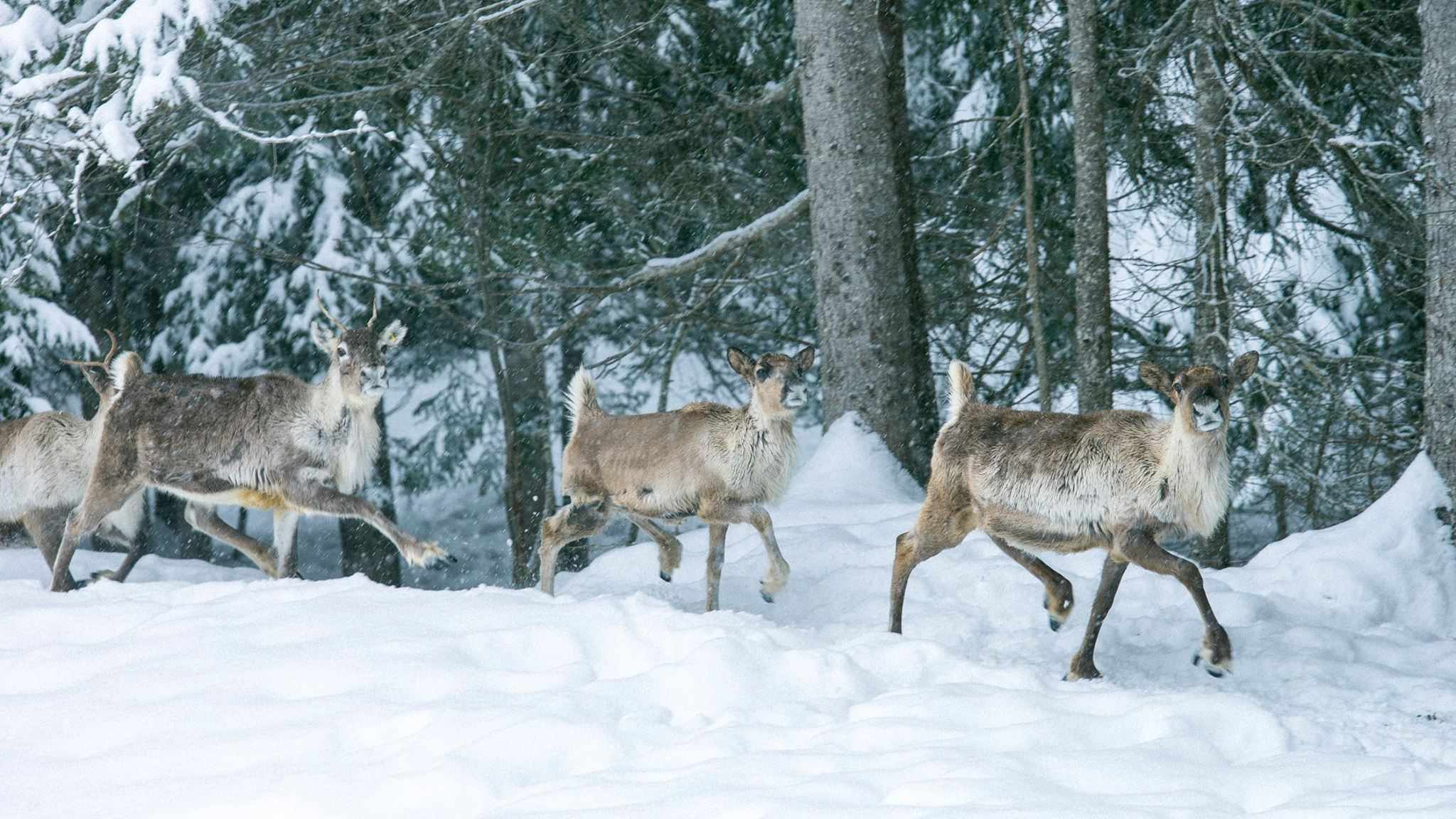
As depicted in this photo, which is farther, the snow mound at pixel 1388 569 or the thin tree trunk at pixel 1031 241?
the thin tree trunk at pixel 1031 241

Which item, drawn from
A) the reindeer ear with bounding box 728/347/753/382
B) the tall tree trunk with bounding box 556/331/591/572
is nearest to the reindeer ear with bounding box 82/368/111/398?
the reindeer ear with bounding box 728/347/753/382

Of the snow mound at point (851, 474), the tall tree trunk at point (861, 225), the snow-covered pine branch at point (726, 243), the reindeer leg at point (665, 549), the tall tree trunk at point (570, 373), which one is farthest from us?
the tall tree trunk at point (570, 373)

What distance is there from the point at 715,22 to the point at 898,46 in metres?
3.17

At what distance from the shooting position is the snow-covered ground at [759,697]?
4398 millimetres

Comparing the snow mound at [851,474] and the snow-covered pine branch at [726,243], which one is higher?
the snow-covered pine branch at [726,243]

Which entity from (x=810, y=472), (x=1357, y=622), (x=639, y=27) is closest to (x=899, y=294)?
(x=810, y=472)

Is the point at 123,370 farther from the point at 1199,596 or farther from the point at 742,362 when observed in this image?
the point at 1199,596

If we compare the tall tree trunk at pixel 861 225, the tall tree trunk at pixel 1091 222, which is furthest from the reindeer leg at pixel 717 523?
the tall tree trunk at pixel 1091 222

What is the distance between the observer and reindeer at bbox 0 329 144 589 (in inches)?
355

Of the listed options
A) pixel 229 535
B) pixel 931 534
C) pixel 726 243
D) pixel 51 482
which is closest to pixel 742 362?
pixel 931 534

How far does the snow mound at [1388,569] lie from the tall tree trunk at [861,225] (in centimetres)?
315

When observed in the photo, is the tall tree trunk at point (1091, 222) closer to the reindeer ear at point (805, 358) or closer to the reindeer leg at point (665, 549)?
the reindeer ear at point (805, 358)

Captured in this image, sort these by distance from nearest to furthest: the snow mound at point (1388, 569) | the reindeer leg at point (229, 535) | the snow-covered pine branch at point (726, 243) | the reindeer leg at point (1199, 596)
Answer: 1. the reindeer leg at point (1199, 596)
2. the snow mound at point (1388, 569)
3. the reindeer leg at point (229, 535)
4. the snow-covered pine branch at point (726, 243)

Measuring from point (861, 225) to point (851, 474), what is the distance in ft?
6.31
